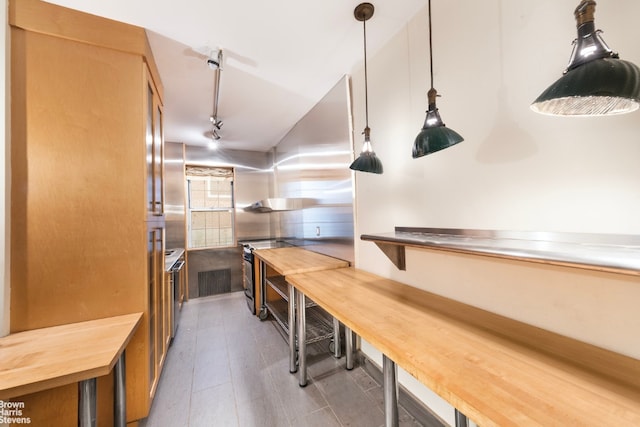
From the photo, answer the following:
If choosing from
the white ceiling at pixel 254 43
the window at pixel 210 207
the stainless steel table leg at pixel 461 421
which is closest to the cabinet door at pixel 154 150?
the white ceiling at pixel 254 43

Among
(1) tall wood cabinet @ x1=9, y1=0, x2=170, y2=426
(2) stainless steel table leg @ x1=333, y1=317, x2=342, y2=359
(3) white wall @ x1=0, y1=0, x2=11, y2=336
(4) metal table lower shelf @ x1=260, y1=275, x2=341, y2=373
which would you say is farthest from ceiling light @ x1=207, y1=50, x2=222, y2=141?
(2) stainless steel table leg @ x1=333, y1=317, x2=342, y2=359

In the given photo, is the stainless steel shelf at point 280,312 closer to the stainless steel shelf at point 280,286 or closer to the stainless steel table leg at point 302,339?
the stainless steel shelf at point 280,286

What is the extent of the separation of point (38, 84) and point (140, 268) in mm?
1230

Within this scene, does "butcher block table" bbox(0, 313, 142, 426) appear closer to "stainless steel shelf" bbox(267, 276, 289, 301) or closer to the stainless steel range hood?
"stainless steel shelf" bbox(267, 276, 289, 301)

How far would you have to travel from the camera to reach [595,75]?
0.61m

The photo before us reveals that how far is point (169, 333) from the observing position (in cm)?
265

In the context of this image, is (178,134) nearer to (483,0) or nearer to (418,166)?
(418,166)

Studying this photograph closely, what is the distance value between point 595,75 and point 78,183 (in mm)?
2381

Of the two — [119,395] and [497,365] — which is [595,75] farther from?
[119,395]

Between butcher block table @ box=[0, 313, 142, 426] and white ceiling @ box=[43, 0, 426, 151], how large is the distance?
1.97 m

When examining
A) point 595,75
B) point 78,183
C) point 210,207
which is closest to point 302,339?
point 78,183

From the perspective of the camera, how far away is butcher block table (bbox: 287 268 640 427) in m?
0.63

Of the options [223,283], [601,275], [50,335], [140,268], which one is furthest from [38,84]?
[223,283]

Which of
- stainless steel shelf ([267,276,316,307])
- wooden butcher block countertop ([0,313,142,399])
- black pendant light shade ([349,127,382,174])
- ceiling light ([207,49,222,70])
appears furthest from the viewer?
stainless steel shelf ([267,276,316,307])
